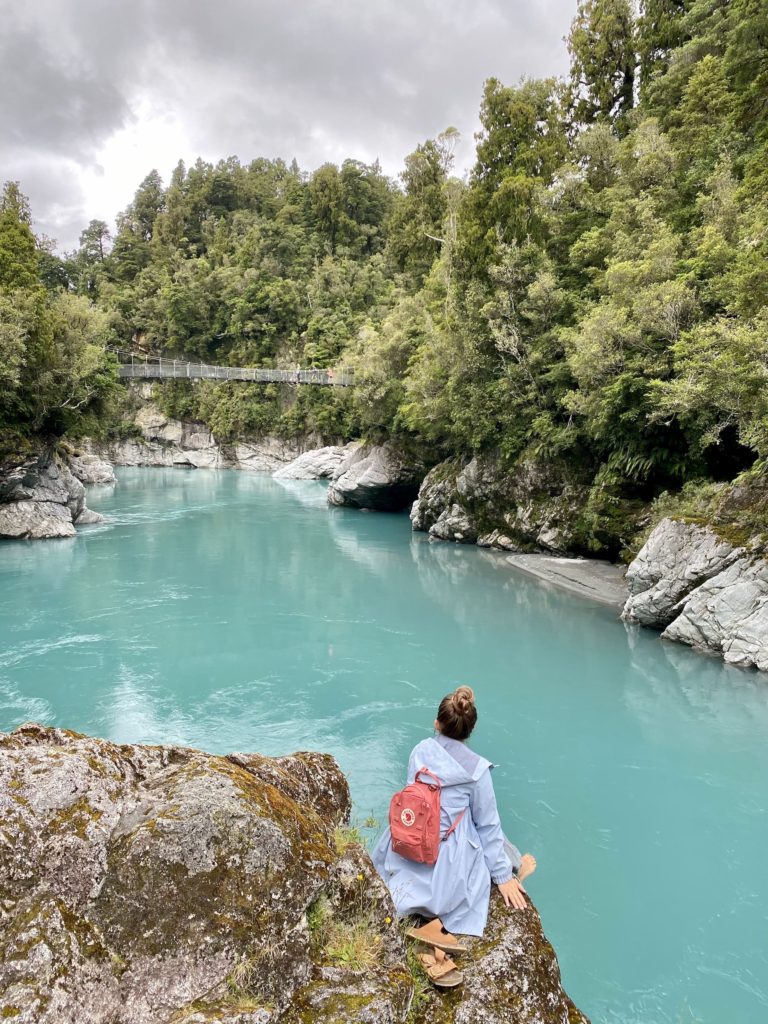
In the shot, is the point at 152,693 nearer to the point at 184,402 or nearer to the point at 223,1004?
the point at 223,1004

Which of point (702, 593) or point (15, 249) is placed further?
point (15, 249)

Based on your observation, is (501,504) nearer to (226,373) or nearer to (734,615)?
(734,615)

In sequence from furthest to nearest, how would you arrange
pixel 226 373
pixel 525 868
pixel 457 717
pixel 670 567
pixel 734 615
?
1. pixel 226 373
2. pixel 670 567
3. pixel 734 615
4. pixel 525 868
5. pixel 457 717

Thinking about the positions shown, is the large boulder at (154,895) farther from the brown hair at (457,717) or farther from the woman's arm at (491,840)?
the brown hair at (457,717)

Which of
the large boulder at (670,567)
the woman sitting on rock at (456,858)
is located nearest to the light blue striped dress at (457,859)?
the woman sitting on rock at (456,858)

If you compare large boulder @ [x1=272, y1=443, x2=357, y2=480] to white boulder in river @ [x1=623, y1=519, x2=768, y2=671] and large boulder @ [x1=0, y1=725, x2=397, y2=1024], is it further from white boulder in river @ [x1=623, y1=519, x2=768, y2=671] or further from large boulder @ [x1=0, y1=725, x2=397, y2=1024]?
large boulder @ [x1=0, y1=725, x2=397, y2=1024]

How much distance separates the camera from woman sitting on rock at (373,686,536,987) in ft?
9.15

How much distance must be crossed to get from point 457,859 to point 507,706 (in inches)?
251

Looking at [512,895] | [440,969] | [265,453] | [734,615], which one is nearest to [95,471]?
[265,453]

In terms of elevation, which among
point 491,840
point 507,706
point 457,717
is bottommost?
point 507,706

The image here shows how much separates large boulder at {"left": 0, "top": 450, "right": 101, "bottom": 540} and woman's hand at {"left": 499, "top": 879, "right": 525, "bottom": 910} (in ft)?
71.1

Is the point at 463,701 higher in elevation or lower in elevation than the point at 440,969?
higher

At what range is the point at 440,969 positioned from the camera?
255cm

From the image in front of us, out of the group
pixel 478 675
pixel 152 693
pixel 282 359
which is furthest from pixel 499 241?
pixel 282 359
